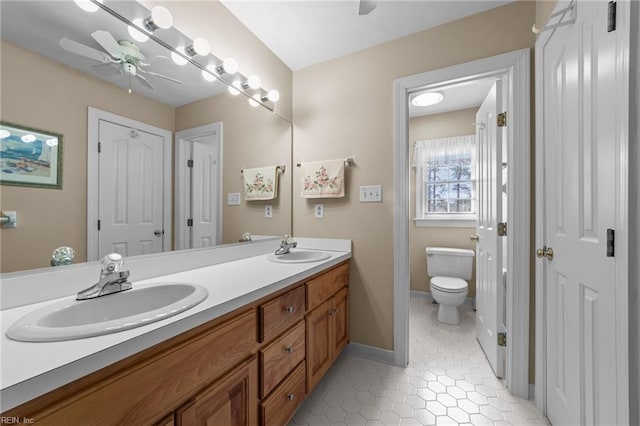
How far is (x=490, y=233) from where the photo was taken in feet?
5.83

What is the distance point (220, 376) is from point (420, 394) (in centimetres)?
128

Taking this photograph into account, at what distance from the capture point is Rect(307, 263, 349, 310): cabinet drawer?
1401 mm

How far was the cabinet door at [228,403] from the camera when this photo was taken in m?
0.74

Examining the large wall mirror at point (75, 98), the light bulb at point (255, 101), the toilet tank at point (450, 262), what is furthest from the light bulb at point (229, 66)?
the toilet tank at point (450, 262)

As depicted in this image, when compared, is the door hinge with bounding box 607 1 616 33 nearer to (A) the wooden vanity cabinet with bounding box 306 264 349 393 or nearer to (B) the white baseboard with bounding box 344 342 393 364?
(A) the wooden vanity cabinet with bounding box 306 264 349 393

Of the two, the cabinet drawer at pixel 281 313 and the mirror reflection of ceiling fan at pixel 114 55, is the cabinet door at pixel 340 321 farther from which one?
the mirror reflection of ceiling fan at pixel 114 55

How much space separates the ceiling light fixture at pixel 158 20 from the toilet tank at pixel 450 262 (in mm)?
2929

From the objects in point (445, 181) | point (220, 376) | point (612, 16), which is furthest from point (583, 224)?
point (445, 181)

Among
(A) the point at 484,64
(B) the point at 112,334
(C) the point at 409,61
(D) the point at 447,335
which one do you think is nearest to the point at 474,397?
(D) the point at 447,335

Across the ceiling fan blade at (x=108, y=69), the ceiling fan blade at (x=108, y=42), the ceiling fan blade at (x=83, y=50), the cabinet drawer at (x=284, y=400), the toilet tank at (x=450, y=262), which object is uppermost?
the ceiling fan blade at (x=108, y=42)

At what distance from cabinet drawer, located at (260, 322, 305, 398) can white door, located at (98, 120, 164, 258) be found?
2.37 ft

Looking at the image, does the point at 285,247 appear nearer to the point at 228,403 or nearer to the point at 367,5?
the point at 228,403

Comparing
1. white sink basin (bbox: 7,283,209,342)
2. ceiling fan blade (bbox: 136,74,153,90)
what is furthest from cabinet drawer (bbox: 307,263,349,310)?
ceiling fan blade (bbox: 136,74,153,90)

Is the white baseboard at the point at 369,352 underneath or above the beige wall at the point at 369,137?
underneath
